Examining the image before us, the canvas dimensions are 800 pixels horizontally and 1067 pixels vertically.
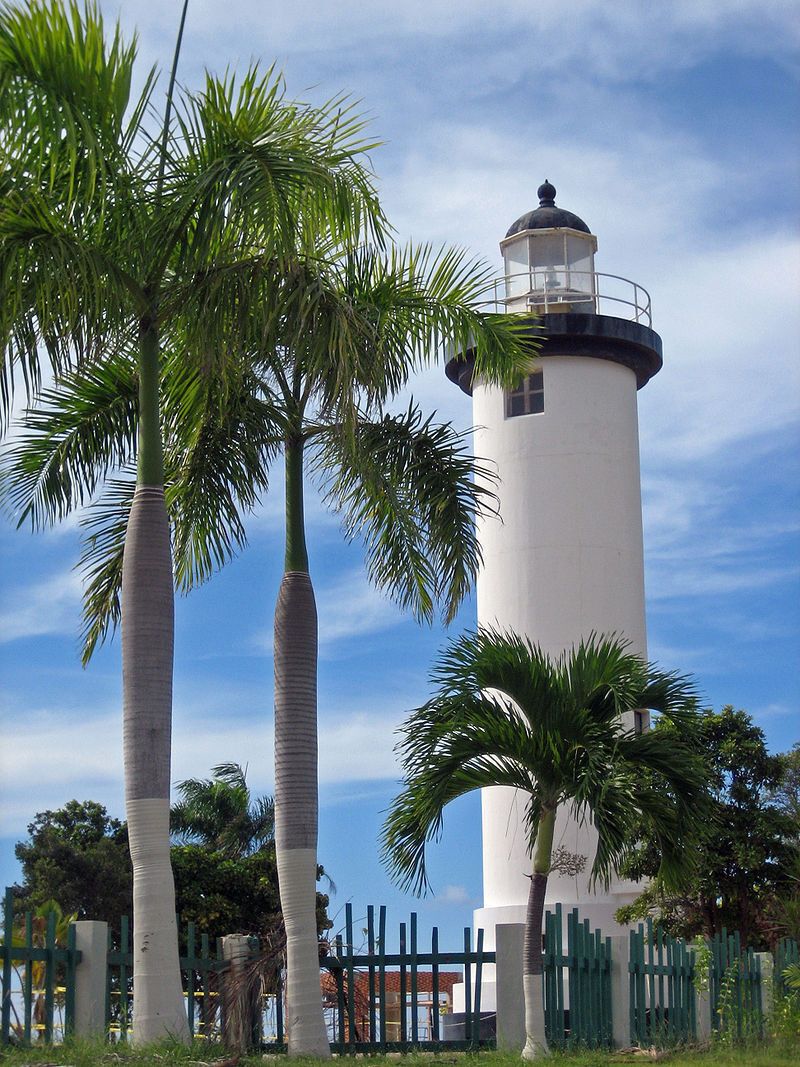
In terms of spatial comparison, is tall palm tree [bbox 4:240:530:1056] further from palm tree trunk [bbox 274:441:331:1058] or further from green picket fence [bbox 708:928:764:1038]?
green picket fence [bbox 708:928:764:1038]

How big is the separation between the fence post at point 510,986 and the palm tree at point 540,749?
22 centimetres

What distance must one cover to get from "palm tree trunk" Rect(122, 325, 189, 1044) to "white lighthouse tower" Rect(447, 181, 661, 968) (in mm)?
13354

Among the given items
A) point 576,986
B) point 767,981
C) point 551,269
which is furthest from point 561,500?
point 576,986

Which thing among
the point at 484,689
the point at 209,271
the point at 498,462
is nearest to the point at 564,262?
the point at 498,462

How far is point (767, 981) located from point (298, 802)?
933cm

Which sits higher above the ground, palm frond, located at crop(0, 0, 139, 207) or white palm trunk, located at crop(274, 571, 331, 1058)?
palm frond, located at crop(0, 0, 139, 207)

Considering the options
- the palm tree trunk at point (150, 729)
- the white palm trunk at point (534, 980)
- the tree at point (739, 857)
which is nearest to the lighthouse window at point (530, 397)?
the tree at point (739, 857)

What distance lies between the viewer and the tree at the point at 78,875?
102 ft

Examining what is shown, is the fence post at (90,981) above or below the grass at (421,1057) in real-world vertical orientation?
above

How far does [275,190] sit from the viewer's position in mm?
10703

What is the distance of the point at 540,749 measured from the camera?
43.6 ft

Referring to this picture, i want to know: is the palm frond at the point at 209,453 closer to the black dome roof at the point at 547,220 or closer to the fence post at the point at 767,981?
the fence post at the point at 767,981

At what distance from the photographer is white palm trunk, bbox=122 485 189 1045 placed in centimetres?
1044

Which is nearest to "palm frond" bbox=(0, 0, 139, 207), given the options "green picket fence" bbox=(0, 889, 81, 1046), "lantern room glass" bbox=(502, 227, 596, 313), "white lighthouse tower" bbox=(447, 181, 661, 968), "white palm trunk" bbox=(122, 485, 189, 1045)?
"white palm trunk" bbox=(122, 485, 189, 1045)
